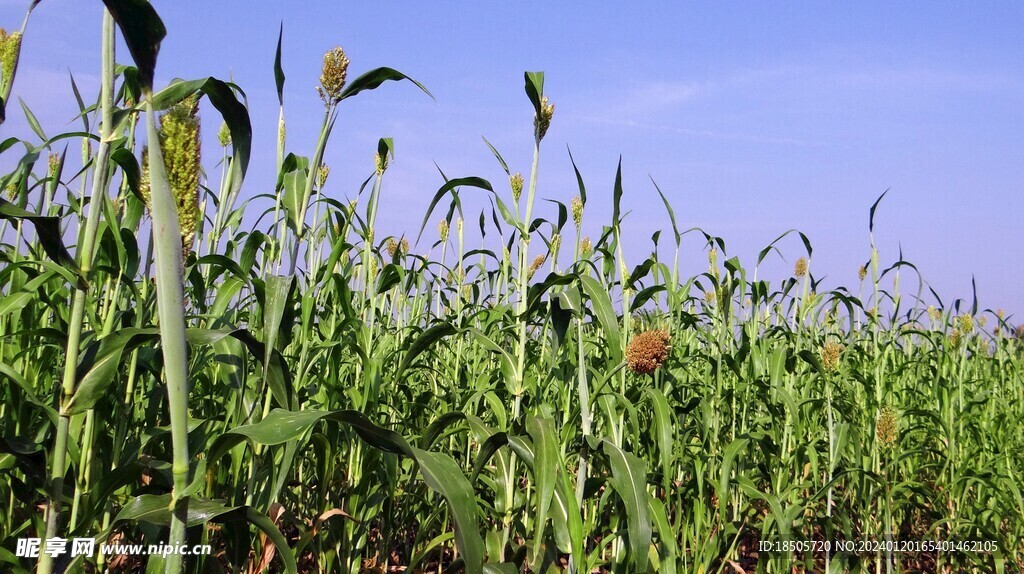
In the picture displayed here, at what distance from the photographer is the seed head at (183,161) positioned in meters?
0.91

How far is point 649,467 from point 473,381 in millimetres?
807

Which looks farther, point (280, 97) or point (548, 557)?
point (548, 557)

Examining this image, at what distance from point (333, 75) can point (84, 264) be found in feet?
1.75

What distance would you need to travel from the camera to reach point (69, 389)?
Result: 112 centimetres

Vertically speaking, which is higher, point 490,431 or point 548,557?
point 490,431

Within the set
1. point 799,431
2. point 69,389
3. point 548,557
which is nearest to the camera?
point 69,389

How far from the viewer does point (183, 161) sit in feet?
3.05

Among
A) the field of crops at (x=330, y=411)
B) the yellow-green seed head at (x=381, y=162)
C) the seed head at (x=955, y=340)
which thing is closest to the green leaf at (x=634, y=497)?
the field of crops at (x=330, y=411)

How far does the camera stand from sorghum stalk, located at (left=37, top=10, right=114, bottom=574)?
0.99 metres

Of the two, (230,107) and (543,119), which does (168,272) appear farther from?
(543,119)

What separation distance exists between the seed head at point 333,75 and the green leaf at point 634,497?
0.93 meters

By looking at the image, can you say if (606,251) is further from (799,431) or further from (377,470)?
(377,470)

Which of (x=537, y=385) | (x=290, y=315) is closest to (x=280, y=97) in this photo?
(x=290, y=315)

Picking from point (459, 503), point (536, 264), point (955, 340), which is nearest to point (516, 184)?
point (536, 264)
